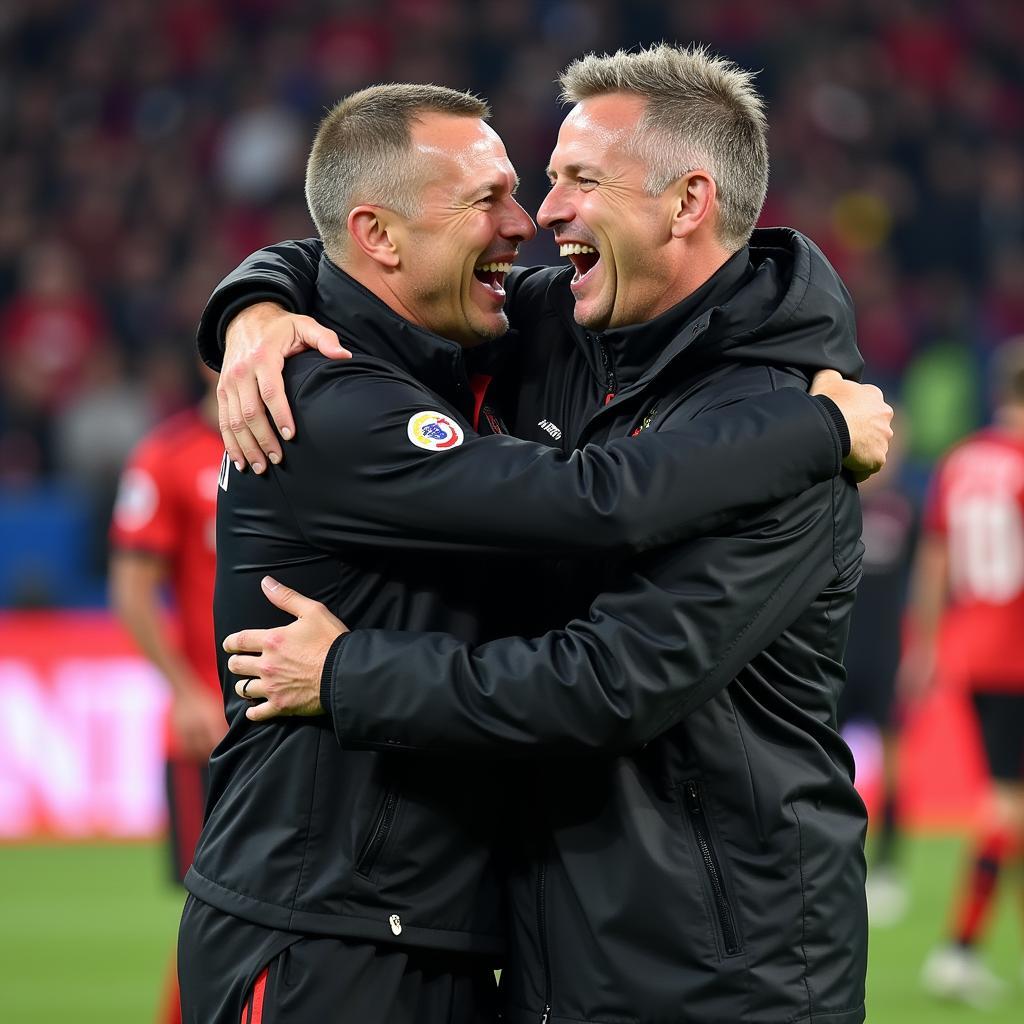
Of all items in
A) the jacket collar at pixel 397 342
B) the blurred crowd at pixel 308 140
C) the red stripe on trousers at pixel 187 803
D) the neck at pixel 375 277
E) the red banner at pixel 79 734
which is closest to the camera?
the jacket collar at pixel 397 342

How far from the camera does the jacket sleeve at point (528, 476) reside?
275 cm

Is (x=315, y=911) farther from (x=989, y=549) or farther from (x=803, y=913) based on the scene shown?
(x=989, y=549)

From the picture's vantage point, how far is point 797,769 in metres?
2.91

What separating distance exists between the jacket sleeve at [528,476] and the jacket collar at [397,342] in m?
0.15

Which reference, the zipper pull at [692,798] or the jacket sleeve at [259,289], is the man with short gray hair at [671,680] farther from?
the jacket sleeve at [259,289]

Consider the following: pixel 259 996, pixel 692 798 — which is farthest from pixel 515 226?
pixel 259 996

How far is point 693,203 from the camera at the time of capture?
10.3ft

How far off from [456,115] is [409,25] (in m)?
12.0

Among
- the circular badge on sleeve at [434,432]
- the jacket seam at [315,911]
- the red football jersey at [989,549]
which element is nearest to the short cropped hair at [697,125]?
the circular badge on sleeve at [434,432]

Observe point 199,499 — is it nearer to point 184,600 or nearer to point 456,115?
point 184,600

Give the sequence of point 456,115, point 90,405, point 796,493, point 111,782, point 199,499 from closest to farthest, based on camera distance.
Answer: point 796,493
point 456,115
point 199,499
point 111,782
point 90,405

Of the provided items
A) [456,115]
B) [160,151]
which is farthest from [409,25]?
[456,115]

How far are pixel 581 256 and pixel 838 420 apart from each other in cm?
64

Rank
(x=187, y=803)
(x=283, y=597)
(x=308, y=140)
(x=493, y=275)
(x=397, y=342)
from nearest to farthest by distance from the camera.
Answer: (x=283, y=597) < (x=397, y=342) < (x=493, y=275) < (x=187, y=803) < (x=308, y=140)
